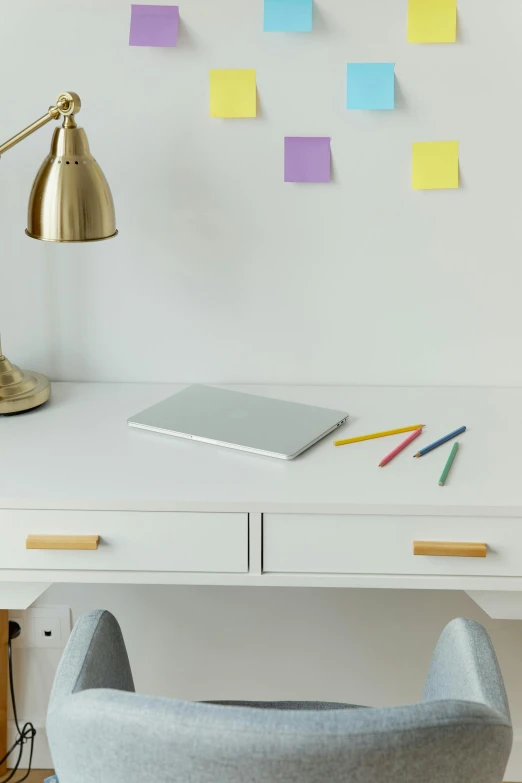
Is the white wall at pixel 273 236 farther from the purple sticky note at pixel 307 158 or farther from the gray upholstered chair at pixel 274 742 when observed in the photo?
the gray upholstered chair at pixel 274 742

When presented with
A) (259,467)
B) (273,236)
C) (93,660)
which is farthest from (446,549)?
(273,236)

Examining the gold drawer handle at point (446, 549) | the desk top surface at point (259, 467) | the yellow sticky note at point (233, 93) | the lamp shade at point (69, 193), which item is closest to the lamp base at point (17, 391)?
the desk top surface at point (259, 467)

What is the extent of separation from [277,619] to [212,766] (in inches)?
44.9

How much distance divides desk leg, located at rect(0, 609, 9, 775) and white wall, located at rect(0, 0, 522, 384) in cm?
51

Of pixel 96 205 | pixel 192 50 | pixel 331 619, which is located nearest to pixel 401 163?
pixel 192 50

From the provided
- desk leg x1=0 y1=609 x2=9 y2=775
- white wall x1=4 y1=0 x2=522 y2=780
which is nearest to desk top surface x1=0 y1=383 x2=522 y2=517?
white wall x1=4 y1=0 x2=522 y2=780

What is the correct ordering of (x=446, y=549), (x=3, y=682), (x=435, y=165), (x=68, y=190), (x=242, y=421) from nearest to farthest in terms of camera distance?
(x=446, y=549), (x=68, y=190), (x=242, y=421), (x=435, y=165), (x=3, y=682)

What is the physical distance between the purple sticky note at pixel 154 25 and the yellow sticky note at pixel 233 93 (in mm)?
100

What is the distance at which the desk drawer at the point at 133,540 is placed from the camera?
1322mm

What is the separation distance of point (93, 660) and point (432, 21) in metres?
1.21

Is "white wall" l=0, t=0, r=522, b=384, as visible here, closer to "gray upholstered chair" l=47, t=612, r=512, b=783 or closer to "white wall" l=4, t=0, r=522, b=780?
"white wall" l=4, t=0, r=522, b=780

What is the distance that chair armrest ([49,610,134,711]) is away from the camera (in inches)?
37.7

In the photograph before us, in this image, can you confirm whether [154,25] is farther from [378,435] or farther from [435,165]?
[378,435]

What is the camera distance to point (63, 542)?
4.35ft
